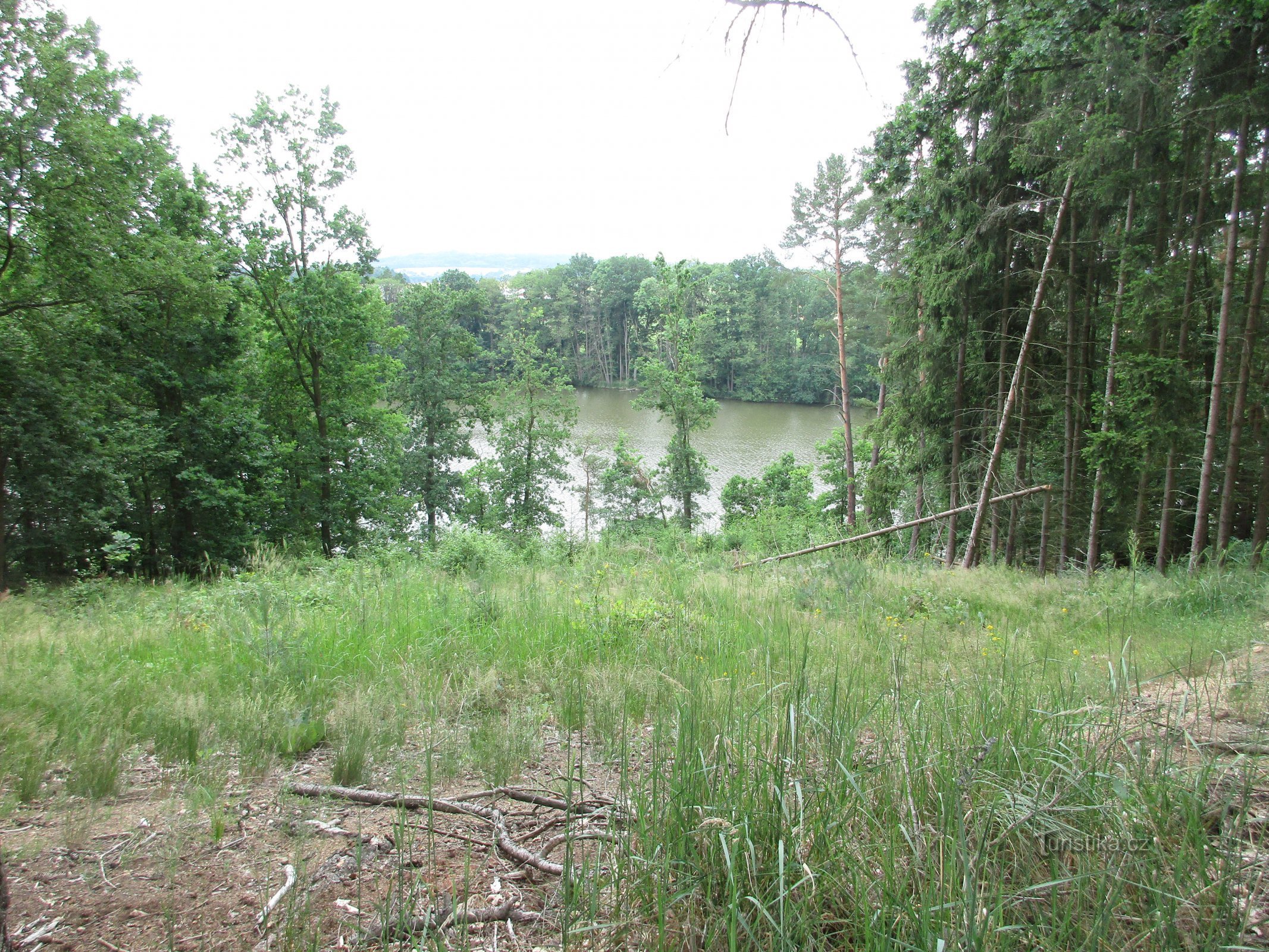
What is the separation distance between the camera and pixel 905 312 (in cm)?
1554

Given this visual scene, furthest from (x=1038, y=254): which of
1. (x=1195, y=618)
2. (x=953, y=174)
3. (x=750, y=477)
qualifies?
(x=750, y=477)

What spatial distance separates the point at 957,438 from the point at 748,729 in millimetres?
13965

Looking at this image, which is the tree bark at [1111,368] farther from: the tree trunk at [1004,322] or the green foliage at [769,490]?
the green foliage at [769,490]

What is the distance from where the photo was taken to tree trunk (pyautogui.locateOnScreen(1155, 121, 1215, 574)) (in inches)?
369

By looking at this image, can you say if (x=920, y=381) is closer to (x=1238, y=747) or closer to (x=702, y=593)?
(x=702, y=593)

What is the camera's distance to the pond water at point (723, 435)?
34.2 m

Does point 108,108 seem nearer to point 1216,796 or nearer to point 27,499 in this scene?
point 27,499

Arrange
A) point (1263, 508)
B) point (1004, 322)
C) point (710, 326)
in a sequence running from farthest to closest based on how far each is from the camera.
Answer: point (710, 326) → point (1004, 322) → point (1263, 508)

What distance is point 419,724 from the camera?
312 centimetres

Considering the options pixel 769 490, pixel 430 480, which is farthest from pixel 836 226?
pixel 430 480

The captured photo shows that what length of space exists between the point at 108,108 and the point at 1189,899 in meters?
19.4

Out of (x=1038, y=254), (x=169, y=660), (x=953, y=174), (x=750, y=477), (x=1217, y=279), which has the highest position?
(x=953, y=174)

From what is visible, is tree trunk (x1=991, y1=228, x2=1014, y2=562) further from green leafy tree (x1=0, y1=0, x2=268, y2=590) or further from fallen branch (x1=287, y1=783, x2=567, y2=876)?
green leafy tree (x1=0, y1=0, x2=268, y2=590)

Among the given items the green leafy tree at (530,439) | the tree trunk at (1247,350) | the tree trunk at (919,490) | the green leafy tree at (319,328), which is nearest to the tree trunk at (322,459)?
the green leafy tree at (319,328)
